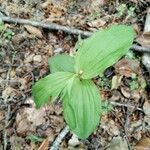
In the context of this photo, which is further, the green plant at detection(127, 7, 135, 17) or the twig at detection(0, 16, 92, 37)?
the green plant at detection(127, 7, 135, 17)

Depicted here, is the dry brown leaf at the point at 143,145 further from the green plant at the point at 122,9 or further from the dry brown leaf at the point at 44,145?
the green plant at the point at 122,9

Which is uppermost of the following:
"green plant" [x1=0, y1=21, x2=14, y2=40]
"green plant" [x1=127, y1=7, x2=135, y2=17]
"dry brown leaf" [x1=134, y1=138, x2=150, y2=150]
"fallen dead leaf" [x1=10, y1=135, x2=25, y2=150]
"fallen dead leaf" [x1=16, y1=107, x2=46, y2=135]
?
"green plant" [x1=127, y1=7, x2=135, y2=17]

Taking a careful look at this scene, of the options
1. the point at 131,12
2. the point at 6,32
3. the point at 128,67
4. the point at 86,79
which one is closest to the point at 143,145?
the point at 128,67

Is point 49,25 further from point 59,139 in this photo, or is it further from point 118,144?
point 118,144

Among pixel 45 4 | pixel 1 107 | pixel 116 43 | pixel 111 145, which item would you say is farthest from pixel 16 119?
pixel 45 4

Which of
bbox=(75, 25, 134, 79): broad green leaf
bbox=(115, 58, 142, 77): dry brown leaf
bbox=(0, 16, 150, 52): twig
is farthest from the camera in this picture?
bbox=(0, 16, 150, 52): twig

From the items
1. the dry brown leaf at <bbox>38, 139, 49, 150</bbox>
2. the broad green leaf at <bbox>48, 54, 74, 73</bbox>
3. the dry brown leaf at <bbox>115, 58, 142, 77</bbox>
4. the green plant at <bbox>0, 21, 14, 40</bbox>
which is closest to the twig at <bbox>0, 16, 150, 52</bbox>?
the green plant at <bbox>0, 21, 14, 40</bbox>

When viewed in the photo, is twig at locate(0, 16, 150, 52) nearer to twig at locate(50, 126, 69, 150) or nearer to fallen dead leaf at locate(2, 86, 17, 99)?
fallen dead leaf at locate(2, 86, 17, 99)

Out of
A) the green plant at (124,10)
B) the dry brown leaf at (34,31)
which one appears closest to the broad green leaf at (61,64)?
the dry brown leaf at (34,31)
